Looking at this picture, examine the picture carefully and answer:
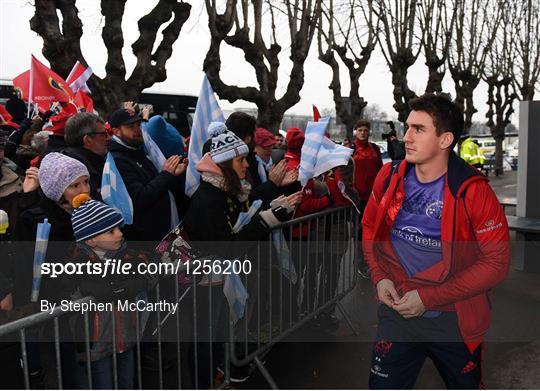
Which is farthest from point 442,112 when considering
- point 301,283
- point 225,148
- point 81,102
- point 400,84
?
point 400,84

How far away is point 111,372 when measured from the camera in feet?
8.97

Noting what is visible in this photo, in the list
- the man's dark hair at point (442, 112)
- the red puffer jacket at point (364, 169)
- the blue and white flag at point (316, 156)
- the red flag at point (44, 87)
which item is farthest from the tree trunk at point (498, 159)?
the man's dark hair at point (442, 112)

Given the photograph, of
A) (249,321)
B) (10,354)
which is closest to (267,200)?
(249,321)

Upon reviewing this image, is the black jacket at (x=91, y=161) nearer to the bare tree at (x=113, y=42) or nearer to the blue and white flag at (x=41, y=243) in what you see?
the blue and white flag at (x=41, y=243)

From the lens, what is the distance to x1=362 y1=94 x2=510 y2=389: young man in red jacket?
2357mm

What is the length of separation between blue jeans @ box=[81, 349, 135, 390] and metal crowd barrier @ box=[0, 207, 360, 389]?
0.15ft

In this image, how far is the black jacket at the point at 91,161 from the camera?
360 cm

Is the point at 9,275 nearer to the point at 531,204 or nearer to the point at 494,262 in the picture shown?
the point at 494,262

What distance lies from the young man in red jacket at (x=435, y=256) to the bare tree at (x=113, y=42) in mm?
7463

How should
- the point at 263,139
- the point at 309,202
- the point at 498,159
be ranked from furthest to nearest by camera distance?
the point at 498,159
the point at 263,139
the point at 309,202

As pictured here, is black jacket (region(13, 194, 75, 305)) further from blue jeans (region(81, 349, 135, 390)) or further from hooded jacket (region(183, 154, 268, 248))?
hooded jacket (region(183, 154, 268, 248))

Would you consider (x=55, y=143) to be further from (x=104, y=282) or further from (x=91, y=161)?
(x=104, y=282)

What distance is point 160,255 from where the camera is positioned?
10.6 ft

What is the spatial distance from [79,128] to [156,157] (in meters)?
0.58
